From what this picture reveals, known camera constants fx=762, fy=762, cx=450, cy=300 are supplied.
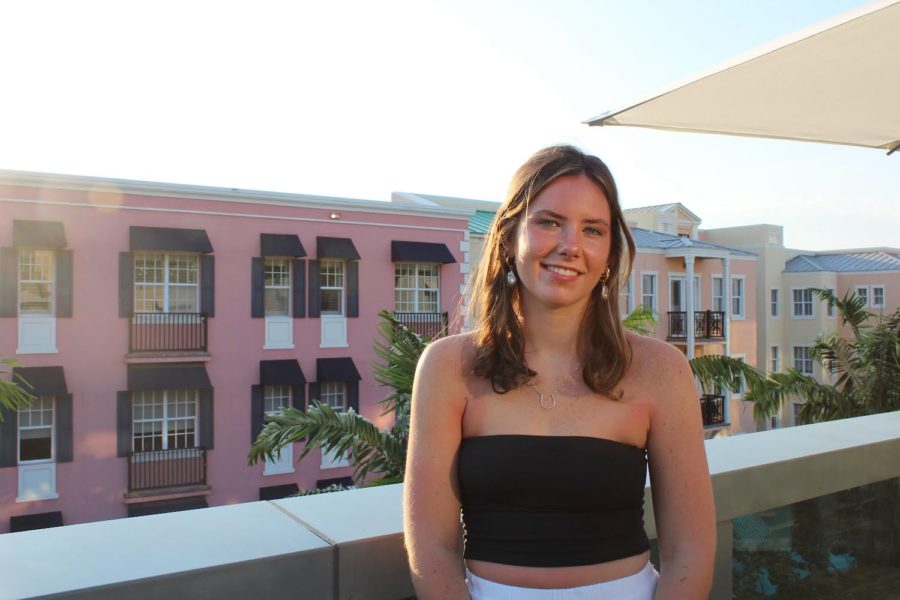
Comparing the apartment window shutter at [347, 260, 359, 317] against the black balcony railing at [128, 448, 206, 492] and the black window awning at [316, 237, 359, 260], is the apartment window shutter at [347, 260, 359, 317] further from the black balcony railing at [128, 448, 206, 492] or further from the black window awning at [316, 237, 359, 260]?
the black balcony railing at [128, 448, 206, 492]

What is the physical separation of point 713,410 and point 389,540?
24.3m

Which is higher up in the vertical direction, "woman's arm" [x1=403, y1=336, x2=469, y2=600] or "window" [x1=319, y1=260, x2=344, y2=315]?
"window" [x1=319, y1=260, x2=344, y2=315]

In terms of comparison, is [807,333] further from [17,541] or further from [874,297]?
[17,541]

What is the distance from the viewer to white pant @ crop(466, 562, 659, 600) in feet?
3.94

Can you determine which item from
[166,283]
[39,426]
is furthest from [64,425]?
[166,283]

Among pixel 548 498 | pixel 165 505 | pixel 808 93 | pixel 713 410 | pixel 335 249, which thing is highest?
pixel 335 249

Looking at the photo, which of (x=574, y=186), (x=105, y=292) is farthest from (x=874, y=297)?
(x=574, y=186)

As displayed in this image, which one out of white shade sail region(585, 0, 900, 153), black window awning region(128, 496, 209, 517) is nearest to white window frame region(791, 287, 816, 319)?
black window awning region(128, 496, 209, 517)

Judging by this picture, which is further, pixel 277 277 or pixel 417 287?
pixel 417 287

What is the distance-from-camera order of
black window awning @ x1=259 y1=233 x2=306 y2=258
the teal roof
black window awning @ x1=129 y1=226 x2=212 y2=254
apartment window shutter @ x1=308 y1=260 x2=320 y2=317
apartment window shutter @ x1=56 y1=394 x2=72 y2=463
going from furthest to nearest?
1. the teal roof
2. apartment window shutter @ x1=308 y1=260 x2=320 y2=317
3. black window awning @ x1=259 y1=233 x2=306 y2=258
4. black window awning @ x1=129 y1=226 x2=212 y2=254
5. apartment window shutter @ x1=56 y1=394 x2=72 y2=463

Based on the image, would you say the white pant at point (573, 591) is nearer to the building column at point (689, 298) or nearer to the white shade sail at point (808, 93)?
the white shade sail at point (808, 93)

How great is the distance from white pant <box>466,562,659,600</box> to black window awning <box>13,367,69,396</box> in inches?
568

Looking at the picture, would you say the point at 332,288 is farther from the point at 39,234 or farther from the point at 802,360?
the point at 802,360

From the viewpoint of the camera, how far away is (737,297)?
26.0 metres
